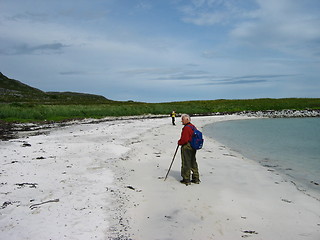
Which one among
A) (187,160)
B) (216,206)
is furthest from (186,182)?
(216,206)

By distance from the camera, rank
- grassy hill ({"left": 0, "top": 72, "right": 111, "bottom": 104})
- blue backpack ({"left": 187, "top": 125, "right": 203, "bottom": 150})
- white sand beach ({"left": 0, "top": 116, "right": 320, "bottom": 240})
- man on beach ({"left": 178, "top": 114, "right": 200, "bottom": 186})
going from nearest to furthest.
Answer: white sand beach ({"left": 0, "top": 116, "right": 320, "bottom": 240})
blue backpack ({"left": 187, "top": 125, "right": 203, "bottom": 150})
man on beach ({"left": 178, "top": 114, "right": 200, "bottom": 186})
grassy hill ({"left": 0, "top": 72, "right": 111, "bottom": 104})

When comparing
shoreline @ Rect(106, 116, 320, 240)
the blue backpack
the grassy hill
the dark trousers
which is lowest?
shoreline @ Rect(106, 116, 320, 240)

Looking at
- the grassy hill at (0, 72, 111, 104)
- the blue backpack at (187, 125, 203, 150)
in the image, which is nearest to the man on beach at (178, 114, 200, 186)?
the blue backpack at (187, 125, 203, 150)

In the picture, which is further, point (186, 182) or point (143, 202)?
point (186, 182)

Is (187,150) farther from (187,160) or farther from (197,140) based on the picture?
(197,140)

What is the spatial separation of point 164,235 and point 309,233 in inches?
105

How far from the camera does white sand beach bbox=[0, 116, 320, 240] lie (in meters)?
5.15

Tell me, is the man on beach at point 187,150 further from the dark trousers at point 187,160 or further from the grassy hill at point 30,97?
the grassy hill at point 30,97

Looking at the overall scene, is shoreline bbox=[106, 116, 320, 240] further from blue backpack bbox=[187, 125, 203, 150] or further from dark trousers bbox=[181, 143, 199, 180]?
blue backpack bbox=[187, 125, 203, 150]

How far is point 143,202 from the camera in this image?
6.66 meters

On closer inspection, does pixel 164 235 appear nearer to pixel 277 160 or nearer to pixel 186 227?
pixel 186 227

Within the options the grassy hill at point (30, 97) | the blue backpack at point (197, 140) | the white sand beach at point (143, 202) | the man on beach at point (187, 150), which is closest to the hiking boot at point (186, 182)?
the man on beach at point (187, 150)

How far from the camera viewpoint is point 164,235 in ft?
16.7

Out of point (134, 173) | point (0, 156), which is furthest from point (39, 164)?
point (134, 173)
